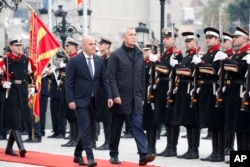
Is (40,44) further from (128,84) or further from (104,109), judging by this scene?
(128,84)

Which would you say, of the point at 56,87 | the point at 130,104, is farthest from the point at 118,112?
the point at 56,87

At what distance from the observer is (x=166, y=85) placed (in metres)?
20.0

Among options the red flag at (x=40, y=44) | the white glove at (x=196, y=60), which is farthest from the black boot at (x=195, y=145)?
the red flag at (x=40, y=44)

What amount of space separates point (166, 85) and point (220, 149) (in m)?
1.60

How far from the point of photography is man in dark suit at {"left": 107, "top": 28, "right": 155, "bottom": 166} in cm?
1795

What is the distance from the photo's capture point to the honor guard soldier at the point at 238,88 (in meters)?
18.0

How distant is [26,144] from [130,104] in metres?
6.15

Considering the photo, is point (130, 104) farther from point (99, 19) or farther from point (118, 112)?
point (99, 19)

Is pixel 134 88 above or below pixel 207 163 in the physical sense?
above

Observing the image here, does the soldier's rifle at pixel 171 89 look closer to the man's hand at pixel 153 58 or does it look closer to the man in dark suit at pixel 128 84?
the man's hand at pixel 153 58

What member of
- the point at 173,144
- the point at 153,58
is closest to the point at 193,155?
the point at 173,144

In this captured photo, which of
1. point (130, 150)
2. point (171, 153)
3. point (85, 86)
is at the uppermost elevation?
point (85, 86)

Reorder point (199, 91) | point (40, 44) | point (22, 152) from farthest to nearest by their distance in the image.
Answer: point (40, 44) < point (22, 152) < point (199, 91)

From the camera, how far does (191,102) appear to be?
63.6 ft
